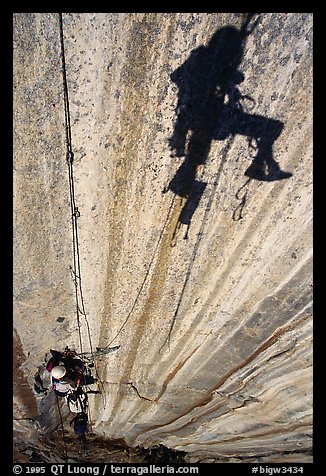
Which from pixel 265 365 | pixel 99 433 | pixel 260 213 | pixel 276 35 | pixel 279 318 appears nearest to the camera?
pixel 276 35

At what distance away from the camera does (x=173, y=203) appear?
203 centimetres

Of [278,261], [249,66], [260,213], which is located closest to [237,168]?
[260,213]

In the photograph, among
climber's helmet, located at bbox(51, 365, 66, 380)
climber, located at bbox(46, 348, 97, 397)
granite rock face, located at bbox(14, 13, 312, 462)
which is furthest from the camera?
climber, located at bbox(46, 348, 97, 397)

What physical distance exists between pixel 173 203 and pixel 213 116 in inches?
22.3

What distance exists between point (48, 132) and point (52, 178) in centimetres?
27

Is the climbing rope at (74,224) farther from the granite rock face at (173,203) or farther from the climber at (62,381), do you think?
the climber at (62,381)

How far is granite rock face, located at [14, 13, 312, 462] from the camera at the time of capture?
1.71m

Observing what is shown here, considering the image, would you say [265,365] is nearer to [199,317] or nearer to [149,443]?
[199,317]

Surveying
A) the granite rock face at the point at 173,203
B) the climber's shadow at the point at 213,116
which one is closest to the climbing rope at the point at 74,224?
the granite rock face at the point at 173,203

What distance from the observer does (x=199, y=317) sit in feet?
7.79

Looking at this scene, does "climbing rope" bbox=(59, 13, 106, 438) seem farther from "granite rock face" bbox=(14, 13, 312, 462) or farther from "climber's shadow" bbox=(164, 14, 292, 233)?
"climber's shadow" bbox=(164, 14, 292, 233)

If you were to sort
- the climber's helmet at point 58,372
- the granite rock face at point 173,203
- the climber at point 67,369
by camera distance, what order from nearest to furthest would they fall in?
the granite rock face at point 173,203, the climber's helmet at point 58,372, the climber at point 67,369

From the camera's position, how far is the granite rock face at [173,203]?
5.60 feet

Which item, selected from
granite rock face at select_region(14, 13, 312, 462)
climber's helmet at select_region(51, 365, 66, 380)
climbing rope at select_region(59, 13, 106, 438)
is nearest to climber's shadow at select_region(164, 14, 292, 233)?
granite rock face at select_region(14, 13, 312, 462)
